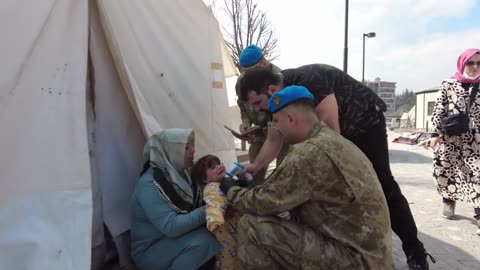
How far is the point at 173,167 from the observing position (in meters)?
2.94

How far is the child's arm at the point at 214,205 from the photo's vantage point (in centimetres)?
261

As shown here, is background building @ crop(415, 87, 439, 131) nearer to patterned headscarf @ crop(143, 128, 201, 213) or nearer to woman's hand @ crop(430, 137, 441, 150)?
woman's hand @ crop(430, 137, 441, 150)

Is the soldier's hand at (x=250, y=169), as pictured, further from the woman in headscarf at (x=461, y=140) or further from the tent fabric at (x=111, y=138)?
the woman in headscarf at (x=461, y=140)

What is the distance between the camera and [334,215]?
2.11 metres

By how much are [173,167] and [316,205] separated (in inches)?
47.0

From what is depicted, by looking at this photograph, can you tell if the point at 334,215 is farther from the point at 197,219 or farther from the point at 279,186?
the point at 197,219

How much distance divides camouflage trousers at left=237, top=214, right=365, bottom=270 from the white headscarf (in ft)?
2.26

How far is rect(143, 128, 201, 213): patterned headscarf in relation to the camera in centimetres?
280

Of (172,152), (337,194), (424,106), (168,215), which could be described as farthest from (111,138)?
(424,106)

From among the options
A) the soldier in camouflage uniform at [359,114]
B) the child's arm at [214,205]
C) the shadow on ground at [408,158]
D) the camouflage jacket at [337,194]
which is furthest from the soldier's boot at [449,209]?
the shadow on ground at [408,158]

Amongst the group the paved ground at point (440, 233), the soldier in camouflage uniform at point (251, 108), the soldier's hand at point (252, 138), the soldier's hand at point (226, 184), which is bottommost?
the paved ground at point (440, 233)

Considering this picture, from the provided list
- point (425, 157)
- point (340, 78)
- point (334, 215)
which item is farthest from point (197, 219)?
point (425, 157)

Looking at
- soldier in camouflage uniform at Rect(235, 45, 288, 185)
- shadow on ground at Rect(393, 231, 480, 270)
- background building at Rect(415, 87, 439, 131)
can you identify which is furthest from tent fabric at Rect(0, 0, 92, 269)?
background building at Rect(415, 87, 439, 131)

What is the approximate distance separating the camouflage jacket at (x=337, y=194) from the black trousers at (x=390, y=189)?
0.93m
